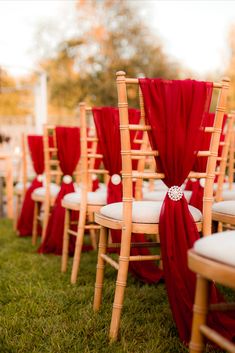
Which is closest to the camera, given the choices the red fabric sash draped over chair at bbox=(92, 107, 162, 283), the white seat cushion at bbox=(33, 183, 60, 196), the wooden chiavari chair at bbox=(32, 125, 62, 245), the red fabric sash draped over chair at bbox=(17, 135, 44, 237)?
the red fabric sash draped over chair at bbox=(92, 107, 162, 283)

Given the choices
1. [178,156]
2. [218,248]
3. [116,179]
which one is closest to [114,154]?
[116,179]

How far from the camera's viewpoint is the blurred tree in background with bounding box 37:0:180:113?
976 inches

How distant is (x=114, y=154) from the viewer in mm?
3285

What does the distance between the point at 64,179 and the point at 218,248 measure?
2805 millimetres

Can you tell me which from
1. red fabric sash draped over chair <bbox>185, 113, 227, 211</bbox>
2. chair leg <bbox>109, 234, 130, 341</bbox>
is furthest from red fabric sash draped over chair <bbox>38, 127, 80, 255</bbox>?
chair leg <bbox>109, 234, 130, 341</bbox>

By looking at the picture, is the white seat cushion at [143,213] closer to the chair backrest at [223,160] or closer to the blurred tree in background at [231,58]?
the chair backrest at [223,160]

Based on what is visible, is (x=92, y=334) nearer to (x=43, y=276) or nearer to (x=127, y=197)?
(x=127, y=197)

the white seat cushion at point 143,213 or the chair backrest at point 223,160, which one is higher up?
the chair backrest at point 223,160

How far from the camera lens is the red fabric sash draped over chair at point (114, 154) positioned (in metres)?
3.21

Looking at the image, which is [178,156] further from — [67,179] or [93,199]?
[67,179]

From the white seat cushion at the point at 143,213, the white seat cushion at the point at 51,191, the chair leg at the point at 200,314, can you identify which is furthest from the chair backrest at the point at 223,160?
the chair leg at the point at 200,314

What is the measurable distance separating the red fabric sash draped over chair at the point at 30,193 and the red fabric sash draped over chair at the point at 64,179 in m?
0.88

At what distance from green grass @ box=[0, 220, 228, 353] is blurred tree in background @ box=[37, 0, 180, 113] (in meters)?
21.4

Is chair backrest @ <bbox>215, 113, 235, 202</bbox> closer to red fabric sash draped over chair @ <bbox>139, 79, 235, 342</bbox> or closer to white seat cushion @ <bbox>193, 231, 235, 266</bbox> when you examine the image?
red fabric sash draped over chair @ <bbox>139, 79, 235, 342</bbox>
